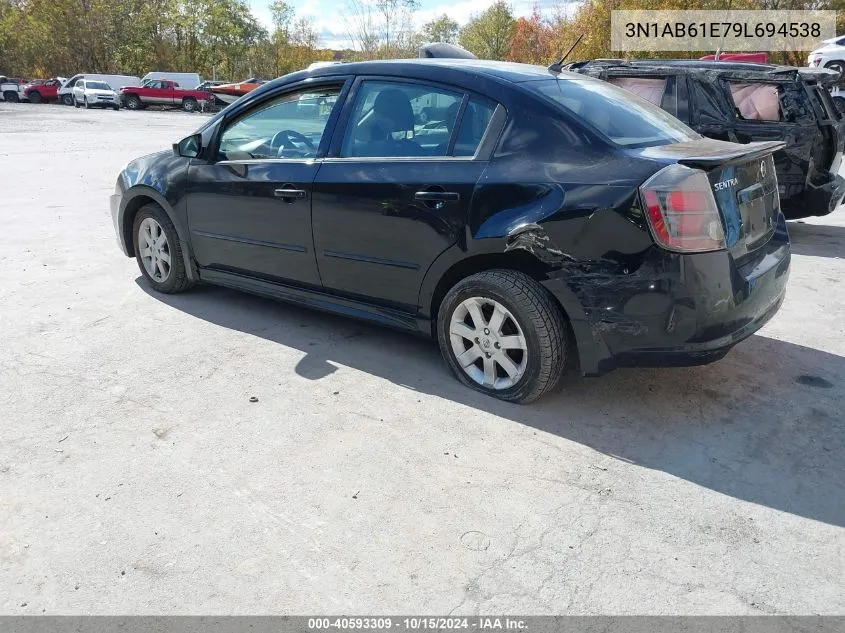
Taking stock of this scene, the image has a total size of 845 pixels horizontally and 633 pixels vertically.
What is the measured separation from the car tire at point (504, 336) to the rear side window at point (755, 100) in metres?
4.98

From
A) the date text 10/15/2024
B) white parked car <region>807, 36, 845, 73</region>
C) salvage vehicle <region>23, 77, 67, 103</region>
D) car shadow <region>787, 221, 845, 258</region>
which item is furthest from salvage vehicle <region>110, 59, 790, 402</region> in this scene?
salvage vehicle <region>23, 77, 67, 103</region>

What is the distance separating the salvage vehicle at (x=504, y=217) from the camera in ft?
10.6

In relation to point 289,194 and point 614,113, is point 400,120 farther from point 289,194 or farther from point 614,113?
point 614,113

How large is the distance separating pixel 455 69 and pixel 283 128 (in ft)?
4.19

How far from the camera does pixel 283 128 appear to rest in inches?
180

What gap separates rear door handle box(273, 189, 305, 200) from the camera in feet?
14.0

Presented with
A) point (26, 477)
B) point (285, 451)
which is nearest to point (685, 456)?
point (285, 451)

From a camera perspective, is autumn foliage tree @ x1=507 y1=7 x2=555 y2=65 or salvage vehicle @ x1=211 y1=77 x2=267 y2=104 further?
autumn foliage tree @ x1=507 y1=7 x2=555 y2=65

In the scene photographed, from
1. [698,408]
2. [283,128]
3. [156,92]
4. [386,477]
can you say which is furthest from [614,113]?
[156,92]

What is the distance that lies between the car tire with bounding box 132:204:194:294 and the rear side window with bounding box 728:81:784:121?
→ 561 centimetres

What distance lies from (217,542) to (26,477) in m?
1.02

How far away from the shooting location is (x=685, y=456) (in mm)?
3230

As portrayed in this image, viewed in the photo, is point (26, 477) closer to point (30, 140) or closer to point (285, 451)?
point (285, 451)

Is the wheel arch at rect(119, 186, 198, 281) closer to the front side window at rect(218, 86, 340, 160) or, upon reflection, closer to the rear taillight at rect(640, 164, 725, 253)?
the front side window at rect(218, 86, 340, 160)
